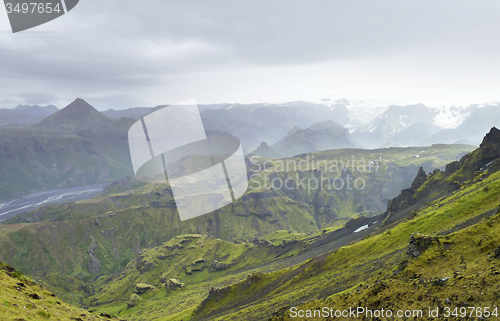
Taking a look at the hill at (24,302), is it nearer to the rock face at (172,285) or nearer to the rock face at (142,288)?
the rock face at (172,285)

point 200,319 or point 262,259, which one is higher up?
point 200,319

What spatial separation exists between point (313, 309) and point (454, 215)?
4852cm

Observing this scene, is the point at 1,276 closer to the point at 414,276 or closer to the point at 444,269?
the point at 414,276

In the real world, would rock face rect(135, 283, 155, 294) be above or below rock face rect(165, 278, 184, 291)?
below

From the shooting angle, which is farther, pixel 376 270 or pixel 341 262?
pixel 341 262

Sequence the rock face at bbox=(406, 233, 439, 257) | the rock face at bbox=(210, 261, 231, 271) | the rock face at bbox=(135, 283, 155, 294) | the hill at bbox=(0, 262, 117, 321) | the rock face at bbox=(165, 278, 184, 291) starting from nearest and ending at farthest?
the hill at bbox=(0, 262, 117, 321), the rock face at bbox=(406, 233, 439, 257), the rock face at bbox=(165, 278, 184, 291), the rock face at bbox=(135, 283, 155, 294), the rock face at bbox=(210, 261, 231, 271)

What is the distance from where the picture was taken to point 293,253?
158000 millimetres

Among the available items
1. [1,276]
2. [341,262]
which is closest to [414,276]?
[341,262]

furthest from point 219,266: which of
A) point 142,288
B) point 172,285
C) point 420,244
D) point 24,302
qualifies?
point 24,302

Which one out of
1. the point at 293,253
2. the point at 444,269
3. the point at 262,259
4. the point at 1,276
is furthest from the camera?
the point at 262,259

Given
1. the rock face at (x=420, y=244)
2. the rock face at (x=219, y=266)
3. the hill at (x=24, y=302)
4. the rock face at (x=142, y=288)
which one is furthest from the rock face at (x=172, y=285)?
the rock face at (x=420, y=244)

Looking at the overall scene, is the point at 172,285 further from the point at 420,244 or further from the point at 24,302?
the point at 24,302

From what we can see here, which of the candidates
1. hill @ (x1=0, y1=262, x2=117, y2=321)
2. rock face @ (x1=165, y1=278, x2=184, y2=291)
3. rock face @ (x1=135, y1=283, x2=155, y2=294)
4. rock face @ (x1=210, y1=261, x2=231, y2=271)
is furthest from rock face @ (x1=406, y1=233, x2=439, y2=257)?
rock face @ (x1=135, y1=283, x2=155, y2=294)

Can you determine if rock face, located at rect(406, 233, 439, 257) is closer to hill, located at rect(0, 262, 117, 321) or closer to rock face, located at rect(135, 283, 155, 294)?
hill, located at rect(0, 262, 117, 321)
